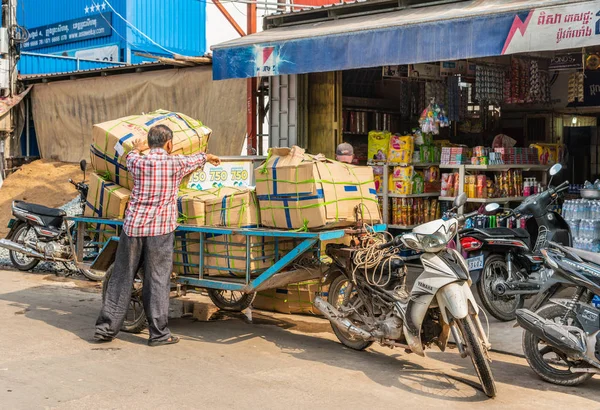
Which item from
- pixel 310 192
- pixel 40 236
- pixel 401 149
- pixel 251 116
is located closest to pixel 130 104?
pixel 251 116

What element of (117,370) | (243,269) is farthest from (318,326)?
(117,370)

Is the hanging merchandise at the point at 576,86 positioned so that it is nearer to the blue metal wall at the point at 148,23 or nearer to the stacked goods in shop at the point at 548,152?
the stacked goods in shop at the point at 548,152

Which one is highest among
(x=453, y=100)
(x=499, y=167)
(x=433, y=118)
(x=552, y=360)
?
(x=453, y=100)

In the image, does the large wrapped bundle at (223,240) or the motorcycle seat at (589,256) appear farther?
the large wrapped bundle at (223,240)

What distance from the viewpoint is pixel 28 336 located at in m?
7.05

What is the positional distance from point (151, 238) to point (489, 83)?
19.0 ft

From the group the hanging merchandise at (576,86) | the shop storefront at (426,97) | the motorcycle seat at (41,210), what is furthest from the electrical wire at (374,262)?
the motorcycle seat at (41,210)

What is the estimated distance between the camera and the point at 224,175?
33.3 ft

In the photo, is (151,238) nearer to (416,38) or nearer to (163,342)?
(163,342)

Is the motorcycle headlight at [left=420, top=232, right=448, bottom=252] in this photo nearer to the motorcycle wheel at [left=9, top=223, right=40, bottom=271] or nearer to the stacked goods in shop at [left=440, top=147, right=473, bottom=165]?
the stacked goods in shop at [left=440, top=147, right=473, bottom=165]

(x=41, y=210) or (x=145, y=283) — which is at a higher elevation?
(x=41, y=210)

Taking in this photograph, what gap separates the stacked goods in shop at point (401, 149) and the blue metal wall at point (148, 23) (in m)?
12.2

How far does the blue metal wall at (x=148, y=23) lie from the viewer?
69.9 ft

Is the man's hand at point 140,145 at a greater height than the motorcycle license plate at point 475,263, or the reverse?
the man's hand at point 140,145
